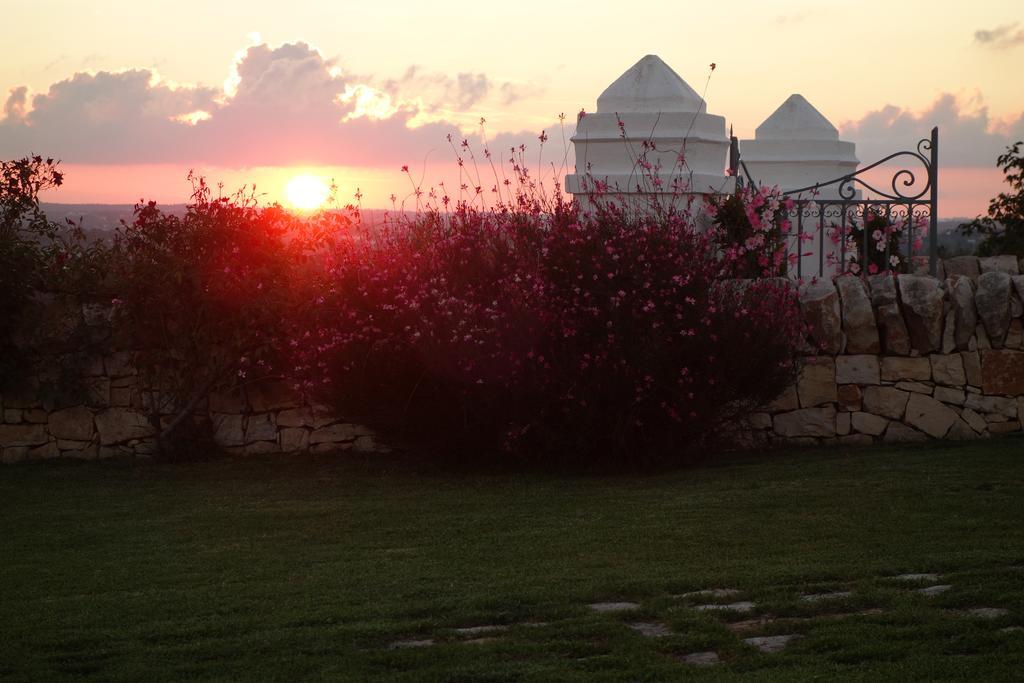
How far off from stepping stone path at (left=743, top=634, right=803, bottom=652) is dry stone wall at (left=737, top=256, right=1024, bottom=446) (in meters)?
5.73

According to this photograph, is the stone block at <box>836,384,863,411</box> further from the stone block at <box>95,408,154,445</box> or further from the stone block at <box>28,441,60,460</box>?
the stone block at <box>28,441,60,460</box>

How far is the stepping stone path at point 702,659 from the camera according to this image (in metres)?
4.80

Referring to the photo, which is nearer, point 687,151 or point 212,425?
point 212,425

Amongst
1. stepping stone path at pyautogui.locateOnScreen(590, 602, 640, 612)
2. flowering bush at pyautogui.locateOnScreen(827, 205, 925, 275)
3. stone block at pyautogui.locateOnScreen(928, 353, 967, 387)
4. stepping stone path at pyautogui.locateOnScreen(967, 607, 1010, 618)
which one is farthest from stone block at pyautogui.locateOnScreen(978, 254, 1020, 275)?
stepping stone path at pyautogui.locateOnScreen(590, 602, 640, 612)

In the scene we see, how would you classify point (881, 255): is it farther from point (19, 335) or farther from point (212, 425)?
point (19, 335)

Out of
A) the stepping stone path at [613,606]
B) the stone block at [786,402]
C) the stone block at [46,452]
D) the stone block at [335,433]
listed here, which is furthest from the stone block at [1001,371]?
the stone block at [46,452]

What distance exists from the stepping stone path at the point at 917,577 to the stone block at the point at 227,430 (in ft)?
Result: 23.2

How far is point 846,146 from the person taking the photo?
1761 centimetres

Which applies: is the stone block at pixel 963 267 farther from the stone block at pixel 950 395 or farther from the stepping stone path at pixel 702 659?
the stepping stone path at pixel 702 659

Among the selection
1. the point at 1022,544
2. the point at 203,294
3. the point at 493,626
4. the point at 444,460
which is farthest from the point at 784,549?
the point at 203,294

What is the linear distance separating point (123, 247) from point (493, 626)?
738 cm

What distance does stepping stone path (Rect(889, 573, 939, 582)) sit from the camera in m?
5.79

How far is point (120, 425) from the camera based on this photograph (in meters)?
11.6

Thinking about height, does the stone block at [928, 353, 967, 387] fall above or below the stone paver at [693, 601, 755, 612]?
above
